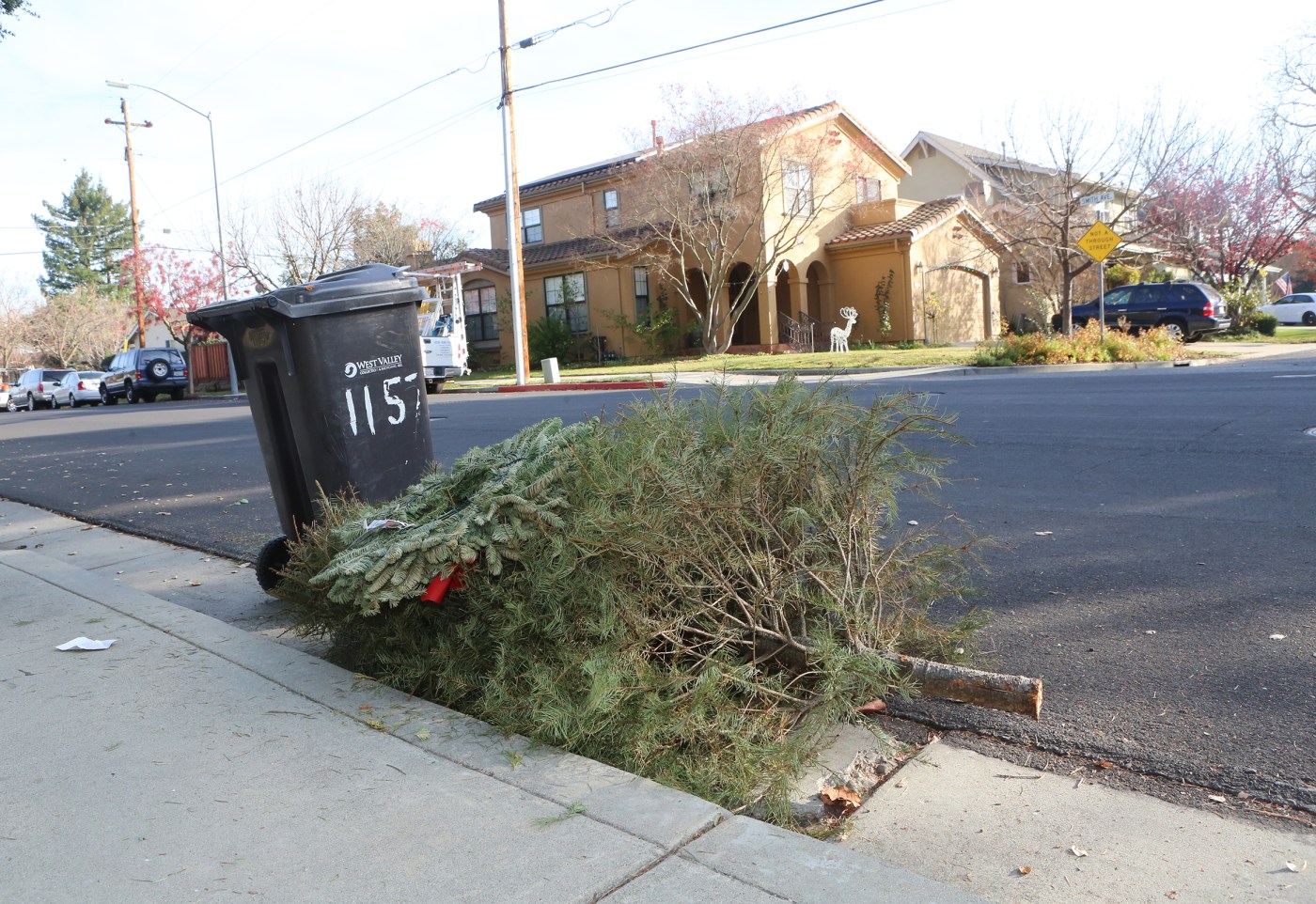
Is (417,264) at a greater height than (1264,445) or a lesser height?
greater

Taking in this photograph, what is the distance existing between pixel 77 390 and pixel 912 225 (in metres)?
31.3

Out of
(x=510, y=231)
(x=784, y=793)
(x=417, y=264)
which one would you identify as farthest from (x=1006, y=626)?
(x=417, y=264)

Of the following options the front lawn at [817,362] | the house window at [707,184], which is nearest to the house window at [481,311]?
the front lawn at [817,362]

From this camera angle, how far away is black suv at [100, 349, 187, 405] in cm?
3553

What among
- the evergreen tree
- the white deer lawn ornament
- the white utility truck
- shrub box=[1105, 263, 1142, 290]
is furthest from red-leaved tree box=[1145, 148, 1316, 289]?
the evergreen tree

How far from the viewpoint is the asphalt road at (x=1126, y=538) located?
3375 mm

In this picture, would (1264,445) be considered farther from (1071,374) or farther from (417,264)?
(417,264)

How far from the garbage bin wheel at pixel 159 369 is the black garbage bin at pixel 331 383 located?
3377cm

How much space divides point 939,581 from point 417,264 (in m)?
38.4

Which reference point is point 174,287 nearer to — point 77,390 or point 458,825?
point 77,390

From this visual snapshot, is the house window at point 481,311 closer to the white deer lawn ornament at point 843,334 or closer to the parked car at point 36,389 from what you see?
the white deer lawn ornament at point 843,334

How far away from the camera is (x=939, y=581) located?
3.91 m

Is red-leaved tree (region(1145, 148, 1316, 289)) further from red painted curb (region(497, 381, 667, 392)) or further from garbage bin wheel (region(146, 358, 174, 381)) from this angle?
garbage bin wheel (region(146, 358, 174, 381))

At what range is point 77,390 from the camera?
125 ft
